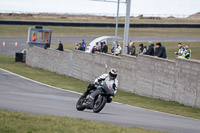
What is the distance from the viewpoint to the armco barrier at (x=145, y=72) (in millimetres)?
19344

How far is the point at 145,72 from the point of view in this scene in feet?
75.0

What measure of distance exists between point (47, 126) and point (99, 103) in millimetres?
3955

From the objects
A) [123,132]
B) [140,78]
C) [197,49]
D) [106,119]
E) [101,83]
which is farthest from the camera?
[197,49]

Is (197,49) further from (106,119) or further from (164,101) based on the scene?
(106,119)

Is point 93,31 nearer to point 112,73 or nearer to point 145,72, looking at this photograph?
point 145,72

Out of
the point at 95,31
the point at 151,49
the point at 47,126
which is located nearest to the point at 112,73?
the point at 47,126

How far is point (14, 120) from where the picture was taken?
33.5 feet

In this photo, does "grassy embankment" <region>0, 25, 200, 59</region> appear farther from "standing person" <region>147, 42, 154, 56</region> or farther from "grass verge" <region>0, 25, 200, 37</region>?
"standing person" <region>147, 42, 154, 56</region>

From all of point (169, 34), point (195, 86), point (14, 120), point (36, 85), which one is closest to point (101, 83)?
point (14, 120)

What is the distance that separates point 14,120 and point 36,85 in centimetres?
1457

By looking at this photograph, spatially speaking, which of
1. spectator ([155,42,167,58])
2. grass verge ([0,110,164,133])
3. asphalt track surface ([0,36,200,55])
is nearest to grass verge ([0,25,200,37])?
asphalt track surface ([0,36,200,55])

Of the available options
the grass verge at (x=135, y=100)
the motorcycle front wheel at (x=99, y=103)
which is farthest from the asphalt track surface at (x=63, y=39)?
the motorcycle front wheel at (x=99, y=103)

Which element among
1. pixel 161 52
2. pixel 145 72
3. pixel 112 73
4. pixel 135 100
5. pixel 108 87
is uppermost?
pixel 161 52

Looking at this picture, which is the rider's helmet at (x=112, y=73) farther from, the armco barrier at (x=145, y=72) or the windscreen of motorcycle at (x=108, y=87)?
the armco barrier at (x=145, y=72)
